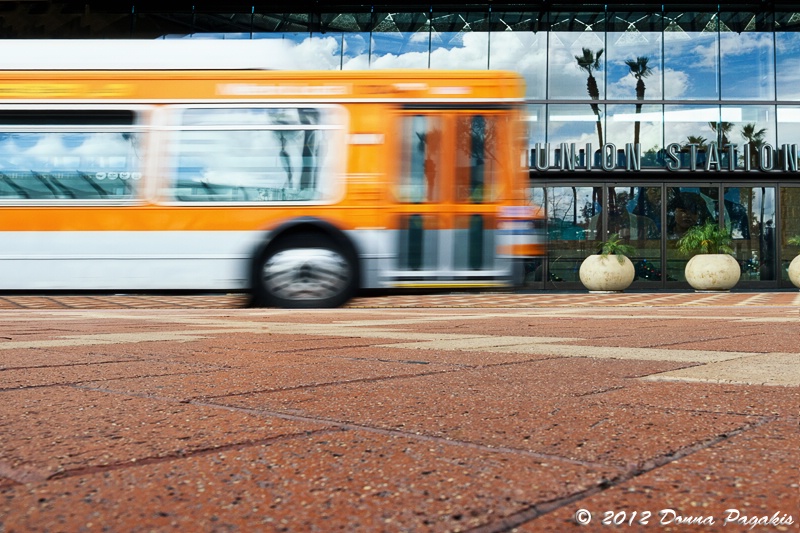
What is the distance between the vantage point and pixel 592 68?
18.9m

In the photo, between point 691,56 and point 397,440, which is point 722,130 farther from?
point 397,440

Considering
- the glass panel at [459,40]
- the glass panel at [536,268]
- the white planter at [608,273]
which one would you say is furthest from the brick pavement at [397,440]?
the glass panel at [459,40]

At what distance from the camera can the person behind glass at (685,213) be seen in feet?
59.4

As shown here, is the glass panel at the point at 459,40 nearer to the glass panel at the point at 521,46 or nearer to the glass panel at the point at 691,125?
the glass panel at the point at 521,46

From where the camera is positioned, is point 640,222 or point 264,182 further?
point 640,222

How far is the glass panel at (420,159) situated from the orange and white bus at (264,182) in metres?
0.01

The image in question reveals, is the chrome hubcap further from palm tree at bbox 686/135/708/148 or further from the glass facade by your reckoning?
palm tree at bbox 686/135/708/148

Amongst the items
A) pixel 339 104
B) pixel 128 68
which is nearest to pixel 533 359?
pixel 339 104

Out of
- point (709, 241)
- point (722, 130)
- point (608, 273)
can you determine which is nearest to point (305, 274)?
point (608, 273)

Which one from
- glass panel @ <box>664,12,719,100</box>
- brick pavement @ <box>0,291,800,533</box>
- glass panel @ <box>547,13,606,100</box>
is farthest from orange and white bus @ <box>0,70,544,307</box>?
glass panel @ <box>664,12,719,100</box>

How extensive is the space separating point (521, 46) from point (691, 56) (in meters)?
3.89

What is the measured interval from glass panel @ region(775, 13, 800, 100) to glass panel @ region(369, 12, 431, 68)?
8061 mm

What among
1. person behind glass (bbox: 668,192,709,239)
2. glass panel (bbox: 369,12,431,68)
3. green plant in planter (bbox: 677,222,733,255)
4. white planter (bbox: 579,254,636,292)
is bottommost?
white planter (bbox: 579,254,636,292)

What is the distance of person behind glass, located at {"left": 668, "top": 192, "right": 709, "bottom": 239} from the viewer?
1809 cm
